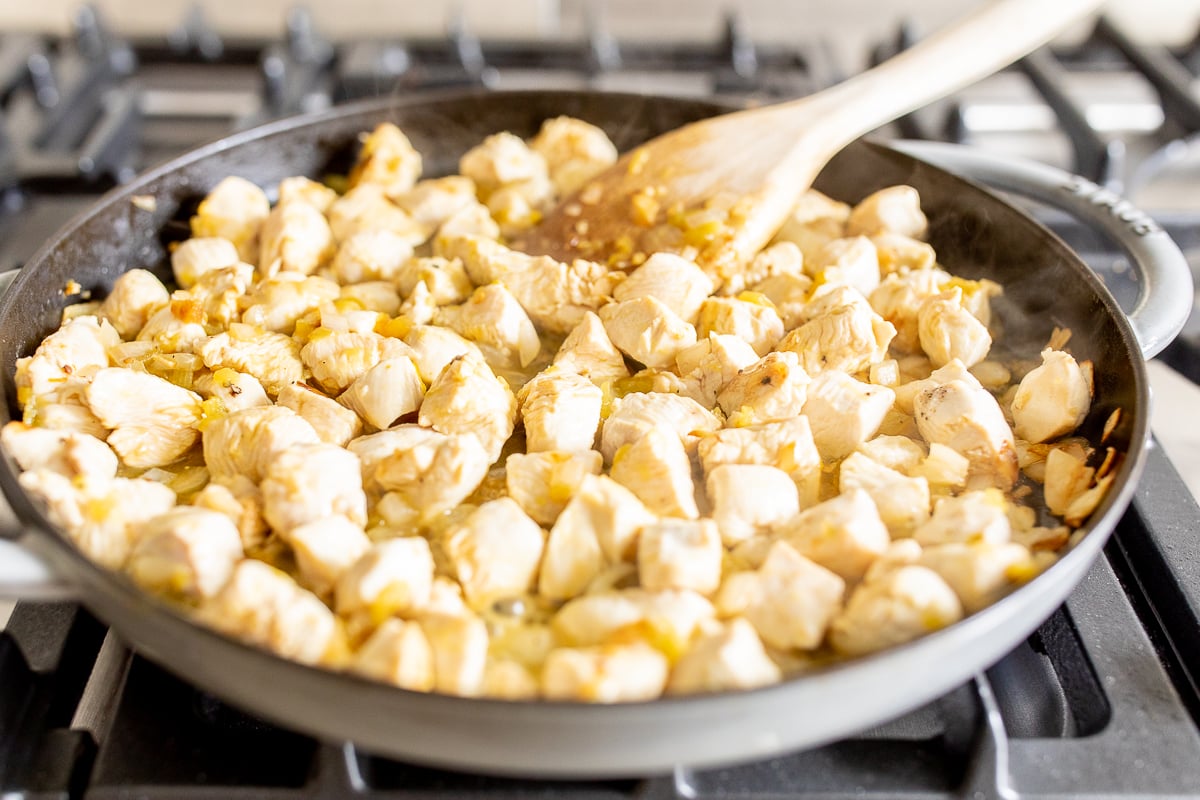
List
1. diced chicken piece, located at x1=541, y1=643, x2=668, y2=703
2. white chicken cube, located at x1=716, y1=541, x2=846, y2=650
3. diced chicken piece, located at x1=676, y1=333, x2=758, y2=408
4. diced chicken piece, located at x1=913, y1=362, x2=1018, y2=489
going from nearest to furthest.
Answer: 1. diced chicken piece, located at x1=541, y1=643, x2=668, y2=703
2. white chicken cube, located at x1=716, y1=541, x2=846, y2=650
3. diced chicken piece, located at x1=913, y1=362, x2=1018, y2=489
4. diced chicken piece, located at x1=676, y1=333, x2=758, y2=408

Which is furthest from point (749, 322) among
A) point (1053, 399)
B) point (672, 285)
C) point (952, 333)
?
point (1053, 399)

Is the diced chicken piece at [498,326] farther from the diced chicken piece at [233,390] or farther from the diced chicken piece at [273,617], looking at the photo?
the diced chicken piece at [273,617]

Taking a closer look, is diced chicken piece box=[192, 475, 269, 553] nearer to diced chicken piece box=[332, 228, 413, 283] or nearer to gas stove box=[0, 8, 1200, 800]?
gas stove box=[0, 8, 1200, 800]

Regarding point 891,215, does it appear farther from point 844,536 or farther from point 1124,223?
point 844,536

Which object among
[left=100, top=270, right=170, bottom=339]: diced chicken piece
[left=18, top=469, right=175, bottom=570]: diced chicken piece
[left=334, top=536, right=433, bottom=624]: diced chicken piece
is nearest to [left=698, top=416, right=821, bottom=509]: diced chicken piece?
[left=334, top=536, right=433, bottom=624]: diced chicken piece

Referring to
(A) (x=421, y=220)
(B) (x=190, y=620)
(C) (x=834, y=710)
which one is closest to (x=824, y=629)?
(C) (x=834, y=710)

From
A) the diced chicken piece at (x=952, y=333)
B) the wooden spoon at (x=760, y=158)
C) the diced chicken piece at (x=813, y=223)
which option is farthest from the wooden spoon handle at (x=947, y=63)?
the diced chicken piece at (x=952, y=333)
